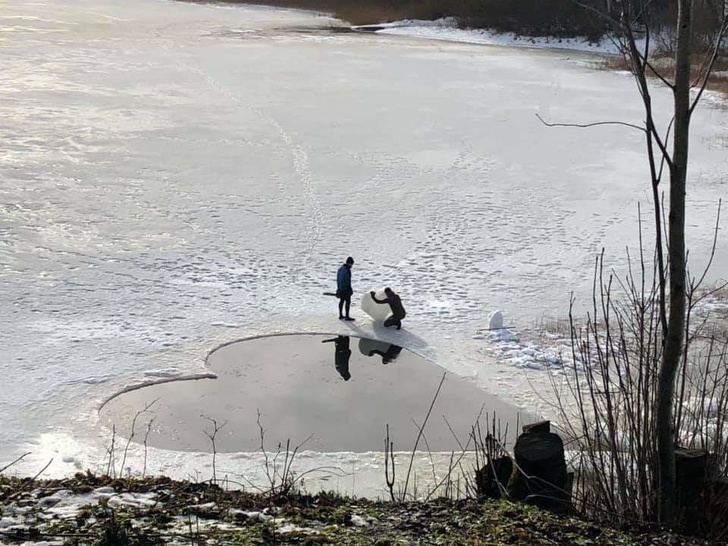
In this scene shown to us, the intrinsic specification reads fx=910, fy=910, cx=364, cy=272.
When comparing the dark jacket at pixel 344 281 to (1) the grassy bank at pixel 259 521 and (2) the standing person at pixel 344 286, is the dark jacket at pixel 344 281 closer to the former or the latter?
(2) the standing person at pixel 344 286

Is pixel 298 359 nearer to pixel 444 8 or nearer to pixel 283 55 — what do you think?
pixel 283 55

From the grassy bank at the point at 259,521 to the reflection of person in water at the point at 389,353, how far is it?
17.9ft

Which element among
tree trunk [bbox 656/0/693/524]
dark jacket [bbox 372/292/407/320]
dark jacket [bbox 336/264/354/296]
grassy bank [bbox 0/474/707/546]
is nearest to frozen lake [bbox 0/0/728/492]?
dark jacket [bbox 372/292/407/320]

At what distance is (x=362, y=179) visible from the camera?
16797 mm

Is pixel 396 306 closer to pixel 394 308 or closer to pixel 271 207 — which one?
pixel 394 308

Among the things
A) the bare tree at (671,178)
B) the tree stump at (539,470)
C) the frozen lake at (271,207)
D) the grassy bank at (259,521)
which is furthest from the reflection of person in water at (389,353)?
the bare tree at (671,178)

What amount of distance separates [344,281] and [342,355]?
108 centimetres

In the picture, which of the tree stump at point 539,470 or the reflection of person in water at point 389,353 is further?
the reflection of person in water at point 389,353

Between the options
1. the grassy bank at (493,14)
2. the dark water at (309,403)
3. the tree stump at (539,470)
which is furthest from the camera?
the grassy bank at (493,14)

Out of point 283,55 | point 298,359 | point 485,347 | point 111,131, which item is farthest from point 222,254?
point 283,55

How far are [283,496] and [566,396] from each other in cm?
491

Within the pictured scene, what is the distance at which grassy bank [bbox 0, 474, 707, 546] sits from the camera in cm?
349

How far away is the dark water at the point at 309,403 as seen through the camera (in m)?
7.91

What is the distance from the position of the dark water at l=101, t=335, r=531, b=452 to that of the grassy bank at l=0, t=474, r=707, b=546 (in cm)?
335
